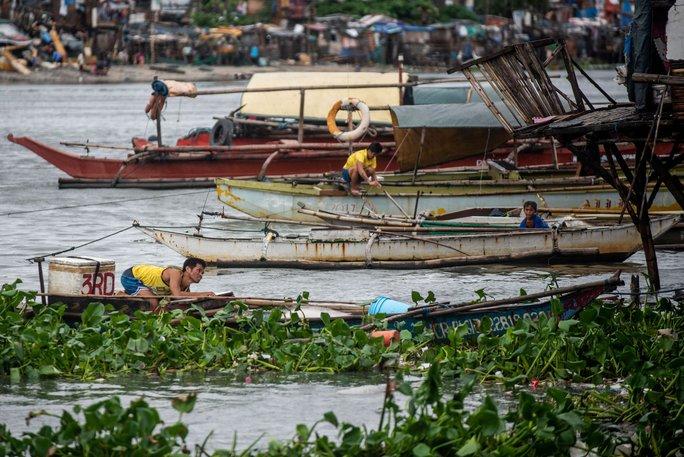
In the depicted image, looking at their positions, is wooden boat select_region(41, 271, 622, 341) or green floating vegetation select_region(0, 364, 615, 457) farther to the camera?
wooden boat select_region(41, 271, 622, 341)

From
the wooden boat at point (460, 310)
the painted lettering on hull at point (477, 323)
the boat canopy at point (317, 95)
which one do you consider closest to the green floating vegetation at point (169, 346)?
the wooden boat at point (460, 310)

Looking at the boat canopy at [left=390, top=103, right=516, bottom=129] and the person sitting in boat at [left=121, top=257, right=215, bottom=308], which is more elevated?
the boat canopy at [left=390, top=103, right=516, bottom=129]

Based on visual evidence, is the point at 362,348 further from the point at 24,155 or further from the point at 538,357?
the point at 24,155

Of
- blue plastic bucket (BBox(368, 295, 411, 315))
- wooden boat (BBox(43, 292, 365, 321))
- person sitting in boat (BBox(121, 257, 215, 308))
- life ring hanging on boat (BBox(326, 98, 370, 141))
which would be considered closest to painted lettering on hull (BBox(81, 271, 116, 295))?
person sitting in boat (BBox(121, 257, 215, 308))

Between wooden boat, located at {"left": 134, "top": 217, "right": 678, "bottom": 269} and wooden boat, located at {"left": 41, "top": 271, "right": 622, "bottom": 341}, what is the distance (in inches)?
181

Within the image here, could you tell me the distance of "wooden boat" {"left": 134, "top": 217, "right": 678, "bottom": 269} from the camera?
16.8 m

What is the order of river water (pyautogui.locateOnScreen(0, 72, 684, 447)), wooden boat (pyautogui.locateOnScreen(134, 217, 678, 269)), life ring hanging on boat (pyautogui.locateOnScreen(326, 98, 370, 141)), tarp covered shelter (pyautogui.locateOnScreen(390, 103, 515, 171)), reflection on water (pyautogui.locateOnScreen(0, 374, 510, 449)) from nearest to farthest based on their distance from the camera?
1. reflection on water (pyautogui.locateOnScreen(0, 374, 510, 449))
2. river water (pyautogui.locateOnScreen(0, 72, 684, 447))
3. wooden boat (pyautogui.locateOnScreen(134, 217, 678, 269))
4. tarp covered shelter (pyautogui.locateOnScreen(390, 103, 515, 171))
5. life ring hanging on boat (pyautogui.locateOnScreen(326, 98, 370, 141))

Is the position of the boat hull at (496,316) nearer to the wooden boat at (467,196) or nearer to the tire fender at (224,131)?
the wooden boat at (467,196)

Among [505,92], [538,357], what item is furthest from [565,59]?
[538,357]

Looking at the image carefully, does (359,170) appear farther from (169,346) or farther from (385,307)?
(169,346)

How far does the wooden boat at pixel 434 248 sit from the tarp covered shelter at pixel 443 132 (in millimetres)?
4030

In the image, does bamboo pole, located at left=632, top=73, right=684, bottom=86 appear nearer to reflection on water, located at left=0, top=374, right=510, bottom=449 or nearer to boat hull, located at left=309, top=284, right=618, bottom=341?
boat hull, located at left=309, top=284, right=618, bottom=341

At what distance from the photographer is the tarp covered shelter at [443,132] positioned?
20891 mm

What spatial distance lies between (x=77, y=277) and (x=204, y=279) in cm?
446
